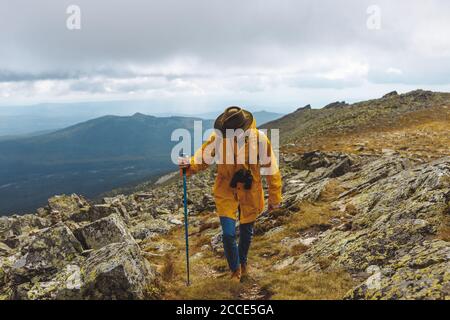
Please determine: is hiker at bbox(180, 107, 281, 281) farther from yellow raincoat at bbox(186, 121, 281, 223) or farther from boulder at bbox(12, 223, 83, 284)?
boulder at bbox(12, 223, 83, 284)

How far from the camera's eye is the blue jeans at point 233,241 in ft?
34.4

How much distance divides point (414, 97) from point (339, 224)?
88987 millimetres

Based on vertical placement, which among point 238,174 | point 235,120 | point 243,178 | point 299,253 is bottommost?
point 299,253

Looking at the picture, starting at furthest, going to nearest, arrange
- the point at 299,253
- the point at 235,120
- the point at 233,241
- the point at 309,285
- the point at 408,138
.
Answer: the point at 408,138 → the point at 299,253 → the point at 233,241 → the point at 235,120 → the point at 309,285

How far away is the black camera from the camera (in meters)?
10.3

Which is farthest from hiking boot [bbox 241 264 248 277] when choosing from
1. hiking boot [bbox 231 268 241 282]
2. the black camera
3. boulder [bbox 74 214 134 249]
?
boulder [bbox 74 214 134 249]

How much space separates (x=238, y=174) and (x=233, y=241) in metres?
1.95

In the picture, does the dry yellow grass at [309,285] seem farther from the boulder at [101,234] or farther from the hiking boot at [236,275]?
the boulder at [101,234]

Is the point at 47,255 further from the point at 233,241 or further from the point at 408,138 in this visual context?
the point at 408,138

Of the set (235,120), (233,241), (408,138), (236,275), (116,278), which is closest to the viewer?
(116,278)

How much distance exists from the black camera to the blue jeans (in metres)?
1.06

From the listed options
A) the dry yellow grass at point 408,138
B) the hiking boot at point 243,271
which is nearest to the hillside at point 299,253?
the hiking boot at point 243,271

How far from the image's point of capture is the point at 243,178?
1028 centimetres

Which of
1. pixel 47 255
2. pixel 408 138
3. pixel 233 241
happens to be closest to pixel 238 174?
pixel 233 241
